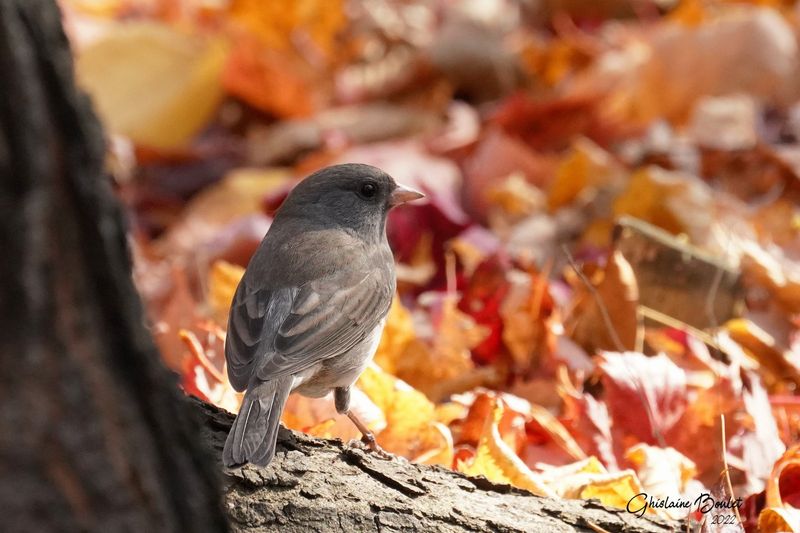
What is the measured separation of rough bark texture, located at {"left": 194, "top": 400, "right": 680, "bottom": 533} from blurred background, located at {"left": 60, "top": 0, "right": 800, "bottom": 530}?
0.22 m

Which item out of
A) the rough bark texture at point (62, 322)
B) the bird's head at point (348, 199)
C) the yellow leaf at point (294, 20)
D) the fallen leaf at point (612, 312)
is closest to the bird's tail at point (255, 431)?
the rough bark texture at point (62, 322)

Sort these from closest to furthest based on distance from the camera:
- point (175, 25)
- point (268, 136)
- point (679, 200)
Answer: point (679, 200) < point (268, 136) < point (175, 25)

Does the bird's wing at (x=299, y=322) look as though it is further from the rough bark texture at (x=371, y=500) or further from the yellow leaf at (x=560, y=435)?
the yellow leaf at (x=560, y=435)

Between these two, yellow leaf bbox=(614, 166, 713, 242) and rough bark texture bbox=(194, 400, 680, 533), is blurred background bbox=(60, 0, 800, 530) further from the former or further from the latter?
rough bark texture bbox=(194, 400, 680, 533)

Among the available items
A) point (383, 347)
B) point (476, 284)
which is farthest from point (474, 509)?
point (476, 284)

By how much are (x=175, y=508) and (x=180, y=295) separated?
1828 mm

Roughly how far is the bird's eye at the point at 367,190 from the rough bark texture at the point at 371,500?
0.91 m

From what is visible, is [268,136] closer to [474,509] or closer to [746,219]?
[746,219]

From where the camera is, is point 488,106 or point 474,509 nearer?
point 474,509

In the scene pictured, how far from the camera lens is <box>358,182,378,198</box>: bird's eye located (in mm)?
2621

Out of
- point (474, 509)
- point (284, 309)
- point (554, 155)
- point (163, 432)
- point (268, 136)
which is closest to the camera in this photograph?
point (163, 432)

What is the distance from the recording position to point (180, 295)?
9.64ft

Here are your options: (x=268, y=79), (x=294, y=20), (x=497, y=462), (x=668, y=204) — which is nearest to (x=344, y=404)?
(x=497, y=462)
